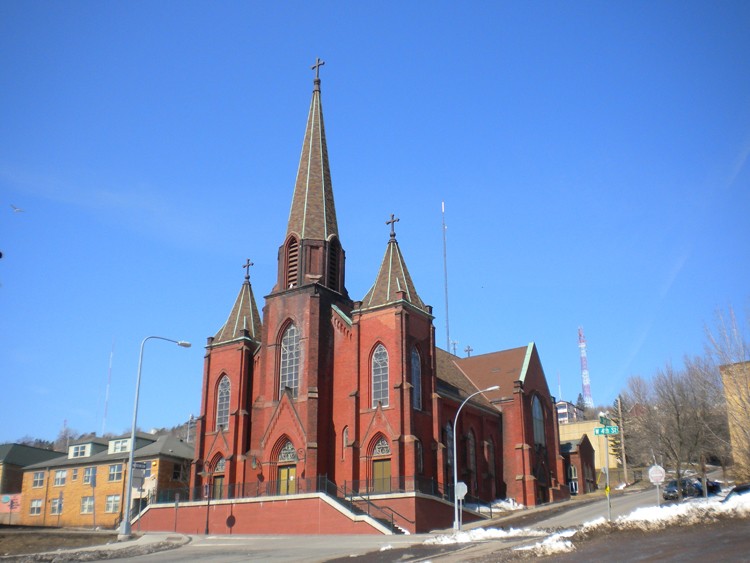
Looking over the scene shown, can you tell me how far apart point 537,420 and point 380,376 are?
20846 mm

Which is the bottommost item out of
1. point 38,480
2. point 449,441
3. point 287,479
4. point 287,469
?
point 287,479

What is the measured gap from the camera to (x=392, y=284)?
4619 cm

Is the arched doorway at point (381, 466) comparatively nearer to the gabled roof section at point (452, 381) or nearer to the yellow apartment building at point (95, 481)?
the gabled roof section at point (452, 381)

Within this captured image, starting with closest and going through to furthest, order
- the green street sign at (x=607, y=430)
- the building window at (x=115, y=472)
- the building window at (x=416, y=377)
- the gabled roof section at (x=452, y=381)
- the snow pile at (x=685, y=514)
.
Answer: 1. the snow pile at (x=685, y=514)
2. the green street sign at (x=607, y=430)
3. the building window at (x=416, y=377)
4. the gabled roof section at (x=452, y=381)
5. the building window at (x=115, y=472)

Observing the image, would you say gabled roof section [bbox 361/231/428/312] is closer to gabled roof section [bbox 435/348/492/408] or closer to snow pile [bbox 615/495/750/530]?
gabled roof section [bbox 435/348/492/408]

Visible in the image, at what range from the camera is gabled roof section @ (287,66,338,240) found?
5041 centimetres

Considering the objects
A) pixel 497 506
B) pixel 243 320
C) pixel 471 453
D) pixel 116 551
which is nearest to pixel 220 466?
pixel 243 320

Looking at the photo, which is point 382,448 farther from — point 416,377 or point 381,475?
point 416,377

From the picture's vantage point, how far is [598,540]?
2092 cm

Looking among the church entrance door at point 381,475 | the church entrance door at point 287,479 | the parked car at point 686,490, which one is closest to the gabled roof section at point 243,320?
the church entrance door at point 287,479

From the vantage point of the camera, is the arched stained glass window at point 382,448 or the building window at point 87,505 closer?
the arched stained glass window at point 382,448

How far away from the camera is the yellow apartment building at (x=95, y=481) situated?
5569cm

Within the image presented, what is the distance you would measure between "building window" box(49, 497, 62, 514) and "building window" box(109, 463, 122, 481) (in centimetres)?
585

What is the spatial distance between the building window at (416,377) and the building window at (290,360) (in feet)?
23.5
